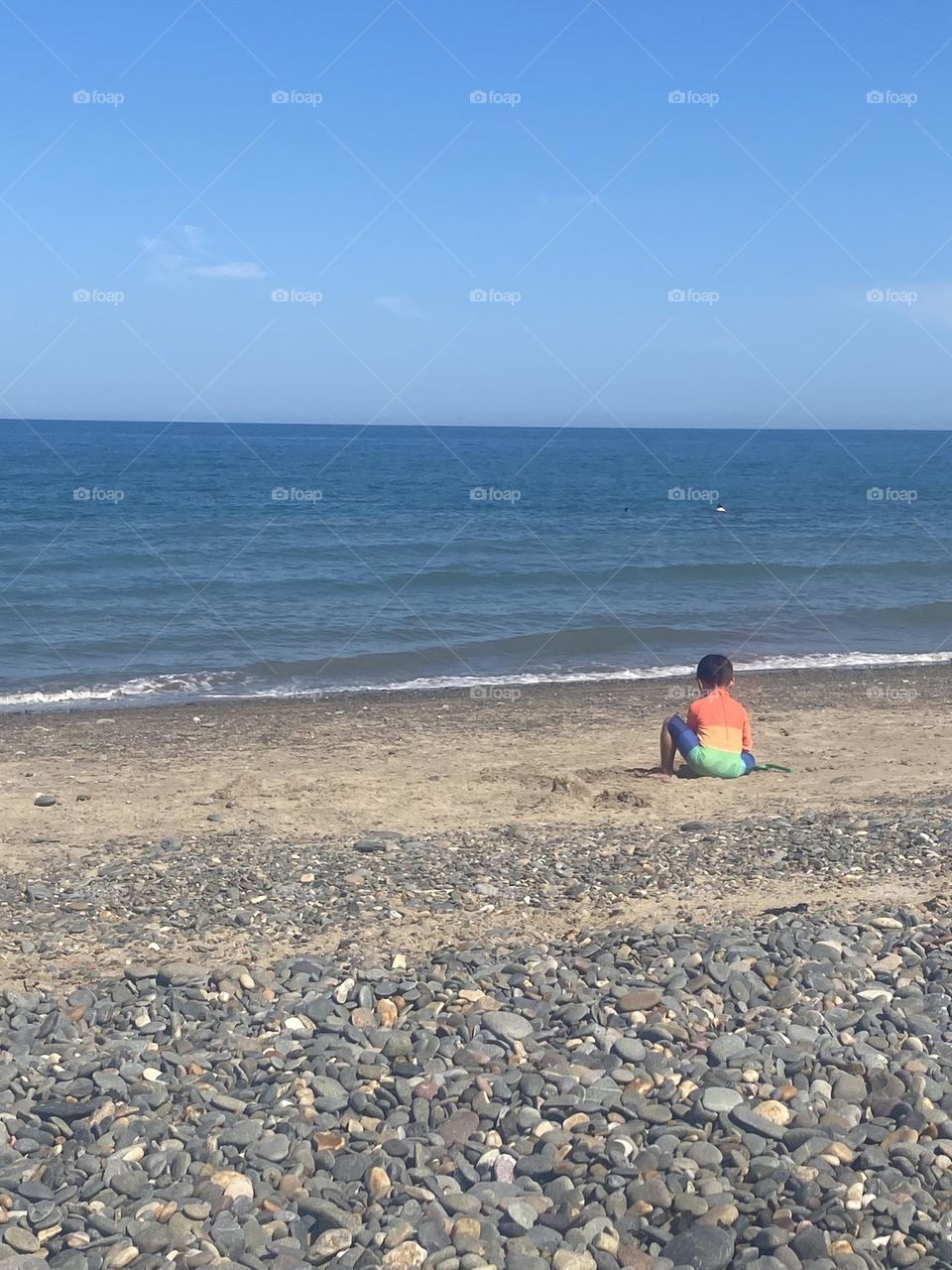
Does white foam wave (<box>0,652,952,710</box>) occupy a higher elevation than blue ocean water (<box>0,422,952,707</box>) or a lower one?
lower

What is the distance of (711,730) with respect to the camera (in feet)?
33.4

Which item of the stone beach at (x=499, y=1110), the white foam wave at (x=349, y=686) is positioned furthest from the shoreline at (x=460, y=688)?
the stone beach at (x=499, y=1110)

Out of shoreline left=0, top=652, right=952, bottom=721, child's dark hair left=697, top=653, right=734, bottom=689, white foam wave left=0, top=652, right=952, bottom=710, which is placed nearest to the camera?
child's dark hair left=697, top=653, right=734, bottom=689

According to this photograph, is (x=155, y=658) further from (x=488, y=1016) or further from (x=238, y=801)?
(x=488, y=1016)

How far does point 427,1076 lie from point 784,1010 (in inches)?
60.0

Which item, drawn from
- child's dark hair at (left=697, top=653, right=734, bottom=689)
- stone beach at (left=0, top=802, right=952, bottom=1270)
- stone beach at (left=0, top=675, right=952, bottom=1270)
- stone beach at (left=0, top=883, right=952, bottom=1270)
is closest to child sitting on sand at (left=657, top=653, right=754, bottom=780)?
child's dark hair at (left=697, top=653, right=734, bottom=689)

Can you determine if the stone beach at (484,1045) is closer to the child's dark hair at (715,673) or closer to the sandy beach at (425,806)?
the sandy beach at (425,806)

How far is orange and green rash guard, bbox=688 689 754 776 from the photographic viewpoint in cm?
1012

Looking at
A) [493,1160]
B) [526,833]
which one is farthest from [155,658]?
[493,1160]

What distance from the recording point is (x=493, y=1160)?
4.30 meters

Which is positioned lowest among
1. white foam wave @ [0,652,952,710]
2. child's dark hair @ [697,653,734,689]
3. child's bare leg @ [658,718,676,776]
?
white foam wave @ [0,652,952,710]

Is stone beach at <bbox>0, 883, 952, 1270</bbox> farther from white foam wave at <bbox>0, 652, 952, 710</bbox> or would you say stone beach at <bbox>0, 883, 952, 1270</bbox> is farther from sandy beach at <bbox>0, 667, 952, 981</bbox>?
white foam wave at <bbox>0, 652, 952, 710</bbox>

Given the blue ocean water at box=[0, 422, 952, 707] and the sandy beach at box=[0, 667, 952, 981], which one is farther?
the blue ocean water at box=[0, 422, 952, 707]

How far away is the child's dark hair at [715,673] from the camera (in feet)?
33.2
